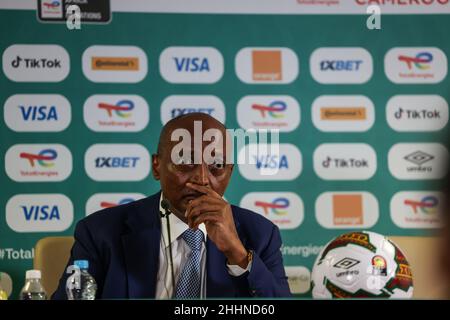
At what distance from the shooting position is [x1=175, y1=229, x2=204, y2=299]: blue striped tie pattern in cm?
195

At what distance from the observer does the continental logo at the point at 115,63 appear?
2.82 meters

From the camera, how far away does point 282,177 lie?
9.60 feet

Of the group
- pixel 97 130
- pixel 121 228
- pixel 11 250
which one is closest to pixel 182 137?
pixel 121 228

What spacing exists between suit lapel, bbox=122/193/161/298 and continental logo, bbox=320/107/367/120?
936 millimetres

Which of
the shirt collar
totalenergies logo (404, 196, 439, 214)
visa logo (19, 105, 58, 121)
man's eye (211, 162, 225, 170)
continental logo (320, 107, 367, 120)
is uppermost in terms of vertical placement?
visa logo (19, 105, 58, 121)

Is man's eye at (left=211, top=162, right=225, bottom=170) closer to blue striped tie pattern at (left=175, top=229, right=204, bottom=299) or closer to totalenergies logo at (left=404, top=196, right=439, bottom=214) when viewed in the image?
blue striped tie pattern at (left=175, top=229, right=204, bottom=299)

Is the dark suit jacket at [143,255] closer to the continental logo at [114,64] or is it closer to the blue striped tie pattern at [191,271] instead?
the blue striped tie pattern at [191,271]

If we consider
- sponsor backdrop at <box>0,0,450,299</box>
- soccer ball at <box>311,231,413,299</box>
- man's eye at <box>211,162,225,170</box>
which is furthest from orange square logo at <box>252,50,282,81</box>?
man's eye at <box>211,162,225,170</box>

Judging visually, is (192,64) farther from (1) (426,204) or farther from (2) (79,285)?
(2) (79,285)

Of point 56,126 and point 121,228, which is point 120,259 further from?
point 56,126

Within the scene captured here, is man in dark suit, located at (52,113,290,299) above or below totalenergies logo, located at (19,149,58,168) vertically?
below

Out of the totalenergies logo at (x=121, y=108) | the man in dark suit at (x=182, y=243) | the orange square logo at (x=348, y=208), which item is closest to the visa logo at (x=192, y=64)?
the totalenergies logo at (x=121, y=108)

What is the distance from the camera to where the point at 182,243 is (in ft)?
6.82

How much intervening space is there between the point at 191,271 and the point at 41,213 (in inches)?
40.6
